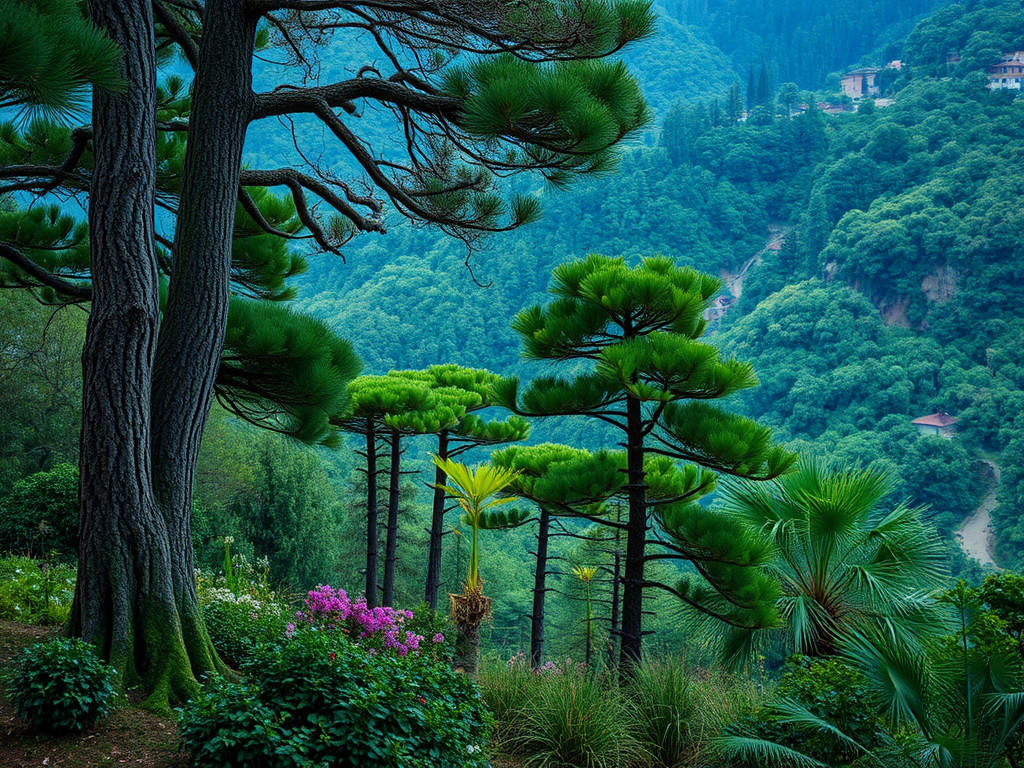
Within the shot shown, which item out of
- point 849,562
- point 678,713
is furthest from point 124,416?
point 849,562

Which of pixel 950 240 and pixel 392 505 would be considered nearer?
pixel 392 505

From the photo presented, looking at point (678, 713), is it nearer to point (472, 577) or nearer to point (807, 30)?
point (472, 577)

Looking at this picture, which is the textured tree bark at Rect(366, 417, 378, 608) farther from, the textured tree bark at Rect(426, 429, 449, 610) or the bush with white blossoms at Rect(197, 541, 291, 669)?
the bush with white blossoms at Rect(197, 541, 291, 669)

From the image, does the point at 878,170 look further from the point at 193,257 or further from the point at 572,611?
the point at 193,257

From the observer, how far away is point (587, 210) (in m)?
56.1

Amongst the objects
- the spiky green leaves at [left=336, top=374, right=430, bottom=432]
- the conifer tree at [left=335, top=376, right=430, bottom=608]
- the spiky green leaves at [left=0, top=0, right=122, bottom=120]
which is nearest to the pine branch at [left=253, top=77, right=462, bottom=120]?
the spiky green leaves at [left=0, top=0, right=122, bottom=120]

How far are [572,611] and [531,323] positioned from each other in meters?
17.2

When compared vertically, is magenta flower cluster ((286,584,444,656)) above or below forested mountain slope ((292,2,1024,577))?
below

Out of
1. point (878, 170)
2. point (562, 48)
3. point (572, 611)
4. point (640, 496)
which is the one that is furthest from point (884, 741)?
point (878, 170)

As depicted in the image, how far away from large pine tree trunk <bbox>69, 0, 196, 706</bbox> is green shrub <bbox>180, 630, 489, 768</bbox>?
55 centimetres

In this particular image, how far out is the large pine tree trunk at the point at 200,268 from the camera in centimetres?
303

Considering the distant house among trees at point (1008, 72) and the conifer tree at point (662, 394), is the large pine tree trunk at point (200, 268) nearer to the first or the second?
the conifer tree at point (662, 394)

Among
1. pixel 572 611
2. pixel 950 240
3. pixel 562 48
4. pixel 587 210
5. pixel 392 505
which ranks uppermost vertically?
pixel 587 210

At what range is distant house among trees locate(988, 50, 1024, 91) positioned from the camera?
5928 cm
